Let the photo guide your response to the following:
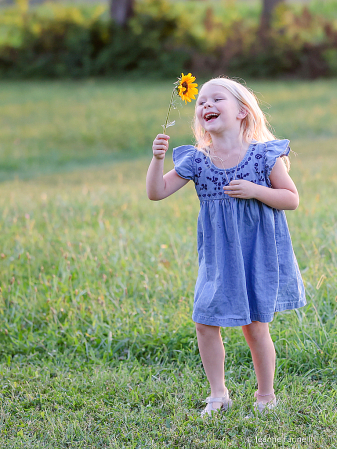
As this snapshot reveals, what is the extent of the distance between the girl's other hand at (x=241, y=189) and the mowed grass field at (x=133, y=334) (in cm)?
113

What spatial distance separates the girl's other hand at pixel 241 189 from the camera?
256cm

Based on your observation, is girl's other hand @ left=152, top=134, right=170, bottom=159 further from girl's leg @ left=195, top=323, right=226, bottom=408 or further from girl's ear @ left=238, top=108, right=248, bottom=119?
girl's leg @ left=195, top=323, right=226, bottom=408

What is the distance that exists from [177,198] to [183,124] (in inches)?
298

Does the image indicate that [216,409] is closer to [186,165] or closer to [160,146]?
[186,165]

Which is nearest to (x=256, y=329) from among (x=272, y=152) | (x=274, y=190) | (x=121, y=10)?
(x=274, y=190)

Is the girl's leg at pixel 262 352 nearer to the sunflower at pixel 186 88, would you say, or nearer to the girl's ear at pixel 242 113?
the girl's ear at pixel 242 113

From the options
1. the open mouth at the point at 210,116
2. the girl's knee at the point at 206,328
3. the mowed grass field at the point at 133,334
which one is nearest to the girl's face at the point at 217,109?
the open mouth at the point at 210,116

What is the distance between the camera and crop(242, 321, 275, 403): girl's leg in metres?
2.71

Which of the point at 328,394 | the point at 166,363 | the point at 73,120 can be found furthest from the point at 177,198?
the point at 73,120

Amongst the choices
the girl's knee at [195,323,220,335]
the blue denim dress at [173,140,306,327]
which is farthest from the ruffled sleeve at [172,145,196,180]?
the girl's knee at [195,323,220,335]

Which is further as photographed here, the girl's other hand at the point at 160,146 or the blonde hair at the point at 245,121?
the blonde hair at the point at 245,121

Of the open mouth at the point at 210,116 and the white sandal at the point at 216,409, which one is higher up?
the open mouth at the point at 210,116

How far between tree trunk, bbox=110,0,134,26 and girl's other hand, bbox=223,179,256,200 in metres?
23.1

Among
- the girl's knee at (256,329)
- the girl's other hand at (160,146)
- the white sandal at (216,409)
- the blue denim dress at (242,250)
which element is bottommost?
the white sandal at (216,409)
